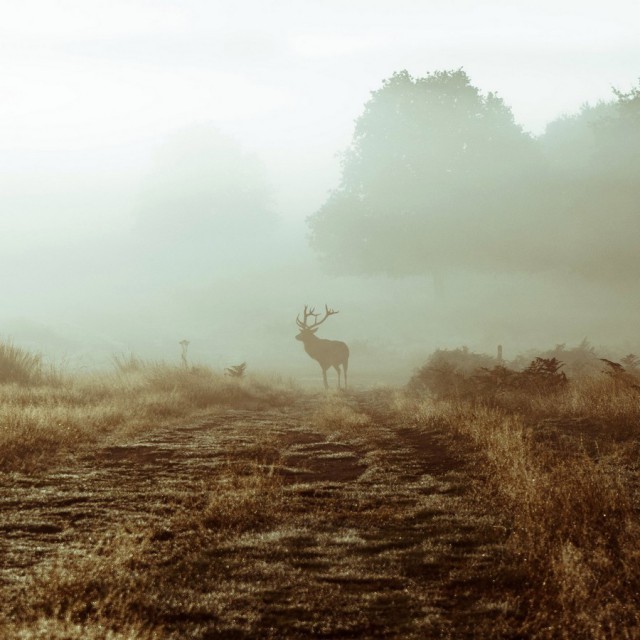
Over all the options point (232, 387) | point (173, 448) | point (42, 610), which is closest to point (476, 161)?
point (232, 387)

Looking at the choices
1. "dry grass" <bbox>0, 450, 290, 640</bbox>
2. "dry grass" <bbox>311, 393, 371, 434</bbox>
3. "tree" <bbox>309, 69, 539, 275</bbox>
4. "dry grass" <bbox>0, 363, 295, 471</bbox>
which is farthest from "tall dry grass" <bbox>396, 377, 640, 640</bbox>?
"tree" <bbox>309, 69, 539, 275</bbox>

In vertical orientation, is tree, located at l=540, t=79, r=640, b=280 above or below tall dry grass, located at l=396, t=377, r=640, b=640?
above

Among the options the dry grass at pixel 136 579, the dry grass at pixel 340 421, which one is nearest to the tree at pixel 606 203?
the dry grass at pixel 340 421

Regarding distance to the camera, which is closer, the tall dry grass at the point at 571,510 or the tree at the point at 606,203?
the tall dry grass at the point at 571,510

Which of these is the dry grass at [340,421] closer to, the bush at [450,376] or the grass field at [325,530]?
the grass field at [325,530]

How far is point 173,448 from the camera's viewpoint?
9422 millimetres

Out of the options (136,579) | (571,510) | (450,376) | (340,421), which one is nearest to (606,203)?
(450,376)

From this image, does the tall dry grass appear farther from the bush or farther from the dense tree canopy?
the dense tree canopy

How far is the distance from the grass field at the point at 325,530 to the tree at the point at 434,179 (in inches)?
987

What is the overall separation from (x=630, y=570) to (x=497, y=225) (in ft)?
105

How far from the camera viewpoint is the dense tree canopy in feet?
111

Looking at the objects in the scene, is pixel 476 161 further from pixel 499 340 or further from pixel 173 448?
pixel 173 448

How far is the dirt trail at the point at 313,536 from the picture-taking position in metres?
3.63

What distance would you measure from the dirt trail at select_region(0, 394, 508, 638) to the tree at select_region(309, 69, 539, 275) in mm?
26958
